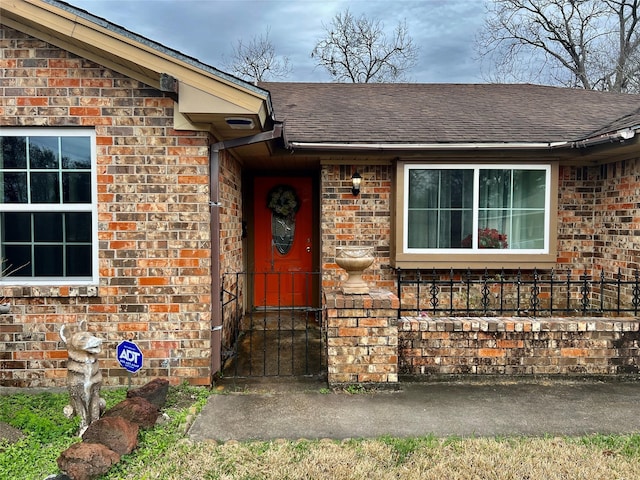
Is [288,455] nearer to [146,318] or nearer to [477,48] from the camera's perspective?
[146,318]

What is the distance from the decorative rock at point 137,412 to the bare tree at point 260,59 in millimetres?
19166

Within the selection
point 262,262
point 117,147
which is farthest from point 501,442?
point 262,262

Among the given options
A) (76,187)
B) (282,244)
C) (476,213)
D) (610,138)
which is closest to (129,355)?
(76,187)

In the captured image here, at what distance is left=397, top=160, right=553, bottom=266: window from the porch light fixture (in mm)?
595

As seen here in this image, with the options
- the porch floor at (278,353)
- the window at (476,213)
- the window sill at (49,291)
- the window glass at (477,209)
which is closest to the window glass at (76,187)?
the window sill at (49,291)

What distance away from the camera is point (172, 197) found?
13.7 ft

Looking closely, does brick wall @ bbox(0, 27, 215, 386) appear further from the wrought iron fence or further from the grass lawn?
the wrought iron fence

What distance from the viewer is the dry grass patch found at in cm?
270

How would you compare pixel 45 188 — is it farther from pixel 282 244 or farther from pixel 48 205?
pixel 282 244

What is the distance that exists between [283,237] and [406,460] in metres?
5.17

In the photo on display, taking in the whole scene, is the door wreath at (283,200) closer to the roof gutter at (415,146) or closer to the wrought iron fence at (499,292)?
the roof gutter at (415,146)

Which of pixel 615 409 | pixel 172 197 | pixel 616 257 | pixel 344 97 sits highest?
pixel 344 97

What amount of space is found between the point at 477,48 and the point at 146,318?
21.2 meters

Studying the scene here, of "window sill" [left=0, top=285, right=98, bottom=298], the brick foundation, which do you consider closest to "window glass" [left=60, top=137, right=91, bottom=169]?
"window sill" [left=0, top=285, right=98, bottom=298]
